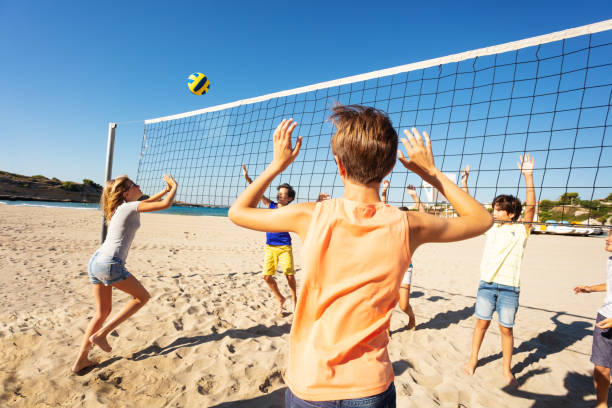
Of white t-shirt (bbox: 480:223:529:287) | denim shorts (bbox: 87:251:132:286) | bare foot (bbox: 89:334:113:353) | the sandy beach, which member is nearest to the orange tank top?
the sandy beach

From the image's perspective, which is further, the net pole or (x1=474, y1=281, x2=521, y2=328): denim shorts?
the net pole

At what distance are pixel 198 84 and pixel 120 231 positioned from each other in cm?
447

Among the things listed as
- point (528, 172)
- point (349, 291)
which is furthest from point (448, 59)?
point (349, 291)

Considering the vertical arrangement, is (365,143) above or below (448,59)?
below

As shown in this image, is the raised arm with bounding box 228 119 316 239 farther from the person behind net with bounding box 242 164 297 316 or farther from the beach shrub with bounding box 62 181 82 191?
the beach shrub with bounding box 62 181 82 191

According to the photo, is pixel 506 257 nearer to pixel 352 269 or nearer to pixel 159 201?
pixel 352 269

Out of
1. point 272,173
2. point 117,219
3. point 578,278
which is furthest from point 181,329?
point 578,278

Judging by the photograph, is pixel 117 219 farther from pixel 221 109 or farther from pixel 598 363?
pixel 221 109

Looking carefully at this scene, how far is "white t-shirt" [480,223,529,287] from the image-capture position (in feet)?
9.52

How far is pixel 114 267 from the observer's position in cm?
268

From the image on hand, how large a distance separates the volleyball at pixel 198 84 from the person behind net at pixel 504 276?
216 inches

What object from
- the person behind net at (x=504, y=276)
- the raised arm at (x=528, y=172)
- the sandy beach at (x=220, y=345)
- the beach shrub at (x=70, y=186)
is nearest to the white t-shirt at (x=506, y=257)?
the person behind net at (x=504, y=276)

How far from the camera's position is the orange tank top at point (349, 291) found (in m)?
1.00

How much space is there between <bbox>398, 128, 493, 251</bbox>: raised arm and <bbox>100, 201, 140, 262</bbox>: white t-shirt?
7.93ft
